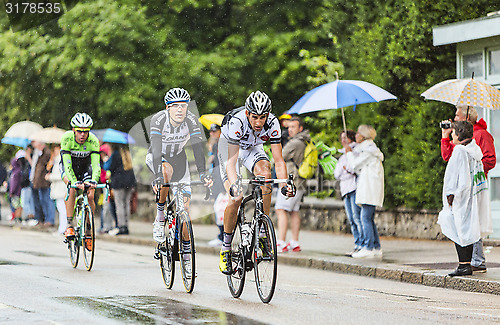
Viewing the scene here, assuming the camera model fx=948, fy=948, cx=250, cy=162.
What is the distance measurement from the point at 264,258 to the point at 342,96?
5417 millimetres

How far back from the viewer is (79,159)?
12609 millimetres

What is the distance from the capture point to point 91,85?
82.0 feet

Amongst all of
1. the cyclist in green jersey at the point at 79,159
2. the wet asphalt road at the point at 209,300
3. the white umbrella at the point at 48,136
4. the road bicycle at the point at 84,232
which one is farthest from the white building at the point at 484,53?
the white umbrella at the point at 48,136

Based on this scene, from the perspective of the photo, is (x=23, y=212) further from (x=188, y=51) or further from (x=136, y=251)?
(x=136, y=251)

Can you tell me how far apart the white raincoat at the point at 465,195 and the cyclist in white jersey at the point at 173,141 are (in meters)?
3.17

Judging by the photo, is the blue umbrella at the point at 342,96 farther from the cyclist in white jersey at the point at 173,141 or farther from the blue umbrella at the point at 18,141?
the blue umbrella at the point at 18,141

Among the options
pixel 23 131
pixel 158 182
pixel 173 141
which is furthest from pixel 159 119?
pixel 23 131

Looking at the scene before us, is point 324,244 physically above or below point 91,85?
below

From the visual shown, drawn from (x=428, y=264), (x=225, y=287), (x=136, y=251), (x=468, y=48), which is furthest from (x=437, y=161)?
(x=225, y=287)

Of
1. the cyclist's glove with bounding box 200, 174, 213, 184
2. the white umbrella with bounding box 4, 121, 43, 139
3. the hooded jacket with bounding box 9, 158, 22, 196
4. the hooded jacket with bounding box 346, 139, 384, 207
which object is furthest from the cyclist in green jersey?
the hooded jacket with bounding box 9, 158, 22, 196

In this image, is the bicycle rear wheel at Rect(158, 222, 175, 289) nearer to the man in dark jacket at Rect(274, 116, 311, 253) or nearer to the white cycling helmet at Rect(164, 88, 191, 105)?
the white cycling helmet at Rect(164, 88, 191, 105)

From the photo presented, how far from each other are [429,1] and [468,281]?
7.34 meters

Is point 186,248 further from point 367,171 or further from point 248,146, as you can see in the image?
point 367,171

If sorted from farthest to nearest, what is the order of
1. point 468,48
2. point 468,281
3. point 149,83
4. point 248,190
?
point 149,83, point 248,190, point 468,48, point 468,281
